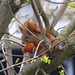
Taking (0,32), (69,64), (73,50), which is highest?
(0,32)

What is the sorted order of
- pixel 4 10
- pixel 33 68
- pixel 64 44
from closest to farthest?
pixel 4 10 → pixel 64 44 → pixel 33 68

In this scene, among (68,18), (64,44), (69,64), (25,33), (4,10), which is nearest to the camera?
(4,10)

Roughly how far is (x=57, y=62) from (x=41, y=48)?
878mm

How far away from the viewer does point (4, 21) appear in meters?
1.48

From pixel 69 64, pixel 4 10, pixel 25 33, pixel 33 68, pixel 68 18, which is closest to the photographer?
pixel 4 10

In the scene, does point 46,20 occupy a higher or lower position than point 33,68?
higher

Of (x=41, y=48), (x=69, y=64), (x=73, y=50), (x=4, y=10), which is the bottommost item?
(x=69, y=64)

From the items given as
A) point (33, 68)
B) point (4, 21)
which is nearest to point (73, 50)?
point (33, 68)

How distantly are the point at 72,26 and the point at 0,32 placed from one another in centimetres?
72

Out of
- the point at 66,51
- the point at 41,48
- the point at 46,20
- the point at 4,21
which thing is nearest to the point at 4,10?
the point at 4,21

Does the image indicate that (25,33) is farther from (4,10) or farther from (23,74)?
(4,10)

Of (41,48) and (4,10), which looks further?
(41,48)

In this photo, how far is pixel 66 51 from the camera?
5.59 feet

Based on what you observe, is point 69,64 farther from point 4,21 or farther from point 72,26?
point 4,21
